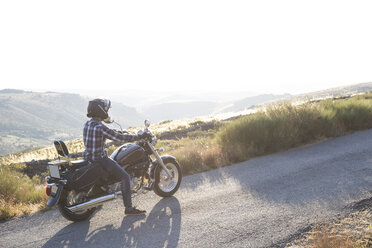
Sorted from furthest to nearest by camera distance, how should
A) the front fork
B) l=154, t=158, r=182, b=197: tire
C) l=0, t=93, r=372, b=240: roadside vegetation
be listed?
l=0, t=93, r=372, b=240: roadside vegetation, l=154, t=158, r=182, b=197: tire, the front fork

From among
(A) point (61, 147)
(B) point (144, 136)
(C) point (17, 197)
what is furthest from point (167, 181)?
(C) point (17, 197)

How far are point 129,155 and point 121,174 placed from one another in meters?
0.50

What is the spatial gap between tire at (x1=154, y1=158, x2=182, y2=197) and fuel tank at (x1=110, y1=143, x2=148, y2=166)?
0.47 m

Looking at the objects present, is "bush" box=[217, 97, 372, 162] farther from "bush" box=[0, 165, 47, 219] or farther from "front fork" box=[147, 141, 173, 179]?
"bush" box=[0, 165, 47, 219]

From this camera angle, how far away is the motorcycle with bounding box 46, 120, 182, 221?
16.8ft

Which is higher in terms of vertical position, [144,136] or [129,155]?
[144,136]

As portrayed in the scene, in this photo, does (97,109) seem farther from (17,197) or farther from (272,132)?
(272,132)

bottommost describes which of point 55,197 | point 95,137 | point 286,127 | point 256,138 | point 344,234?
point 344,234

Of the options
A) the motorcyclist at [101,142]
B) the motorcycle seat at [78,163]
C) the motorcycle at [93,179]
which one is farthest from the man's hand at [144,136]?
the motorcycle seat at [78,163]

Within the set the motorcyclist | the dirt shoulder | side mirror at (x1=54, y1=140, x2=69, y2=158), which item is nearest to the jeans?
the motorcyclist

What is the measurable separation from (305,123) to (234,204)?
5.88m

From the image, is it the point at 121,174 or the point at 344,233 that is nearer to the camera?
the point at 344,233

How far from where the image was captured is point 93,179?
5.29 meters

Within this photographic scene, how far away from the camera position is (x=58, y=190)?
199 inches
